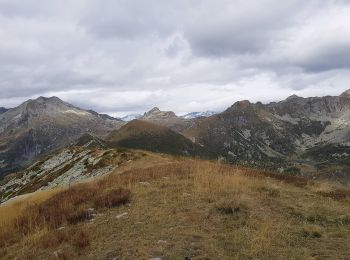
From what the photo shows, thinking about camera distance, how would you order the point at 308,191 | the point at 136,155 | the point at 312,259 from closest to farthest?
the point at 312,259
the point at 308,191
the point at 136,155

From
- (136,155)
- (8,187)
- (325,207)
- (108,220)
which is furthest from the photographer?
(8,187)

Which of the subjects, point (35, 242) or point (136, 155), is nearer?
point (35, 242)

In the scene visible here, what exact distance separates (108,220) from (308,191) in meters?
11.5

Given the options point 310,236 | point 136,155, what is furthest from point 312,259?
point 136,155

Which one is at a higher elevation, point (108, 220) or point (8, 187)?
point (108, 220)

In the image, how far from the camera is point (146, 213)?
57.9 ft

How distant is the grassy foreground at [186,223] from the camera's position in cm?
1339

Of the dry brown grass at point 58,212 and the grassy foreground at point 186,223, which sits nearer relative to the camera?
the grassy foreground at point 186,223

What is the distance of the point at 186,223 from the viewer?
16.0 m

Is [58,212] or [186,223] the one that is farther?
[58,212]

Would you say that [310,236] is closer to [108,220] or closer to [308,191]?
[108,220]

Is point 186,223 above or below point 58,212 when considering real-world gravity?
above

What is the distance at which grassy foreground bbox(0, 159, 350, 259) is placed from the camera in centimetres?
1339

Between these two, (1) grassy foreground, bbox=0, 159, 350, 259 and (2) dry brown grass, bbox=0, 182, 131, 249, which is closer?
(1) grassy foreground, bbox=0, 159, 350, 259
